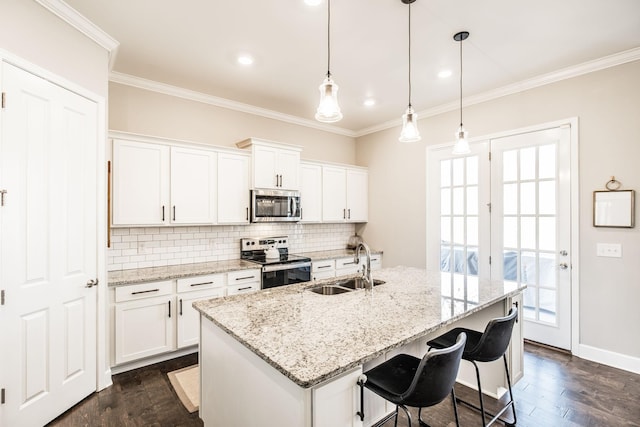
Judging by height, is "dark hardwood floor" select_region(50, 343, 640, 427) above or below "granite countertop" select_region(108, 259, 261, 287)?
below

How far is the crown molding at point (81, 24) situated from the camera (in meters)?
2.12

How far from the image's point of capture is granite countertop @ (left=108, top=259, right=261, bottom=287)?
113 inches

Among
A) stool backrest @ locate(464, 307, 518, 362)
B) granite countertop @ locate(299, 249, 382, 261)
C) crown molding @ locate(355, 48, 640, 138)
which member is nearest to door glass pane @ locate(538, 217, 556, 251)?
crown molding @ locate(355, 48, 640, 138)

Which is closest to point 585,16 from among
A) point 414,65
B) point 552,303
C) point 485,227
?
point 414,65

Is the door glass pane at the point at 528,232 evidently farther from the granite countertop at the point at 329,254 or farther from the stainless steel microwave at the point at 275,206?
the stainless steel microwave at the point at 275,206

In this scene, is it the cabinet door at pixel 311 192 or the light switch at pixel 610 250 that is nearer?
the light switch at pixel 610 250

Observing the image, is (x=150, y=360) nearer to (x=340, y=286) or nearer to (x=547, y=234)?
(x=340, y=286)

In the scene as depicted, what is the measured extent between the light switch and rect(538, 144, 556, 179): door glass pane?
0.82 meters

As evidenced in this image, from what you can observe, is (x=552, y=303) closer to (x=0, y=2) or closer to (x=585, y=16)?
(x=585, y=16)

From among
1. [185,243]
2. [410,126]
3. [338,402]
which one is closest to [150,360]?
[185,243]

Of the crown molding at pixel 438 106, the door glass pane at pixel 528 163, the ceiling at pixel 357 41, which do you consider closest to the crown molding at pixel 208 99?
the crown molding at pixel 438 106

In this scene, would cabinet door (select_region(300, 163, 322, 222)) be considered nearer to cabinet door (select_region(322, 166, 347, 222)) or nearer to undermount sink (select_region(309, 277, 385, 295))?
cabinet door (select_region(322, 166, 347, 222))

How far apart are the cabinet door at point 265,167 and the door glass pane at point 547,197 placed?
9.89 feet

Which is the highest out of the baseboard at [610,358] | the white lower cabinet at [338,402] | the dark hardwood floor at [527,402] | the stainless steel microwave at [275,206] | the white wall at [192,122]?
the white wall at [192,122]
